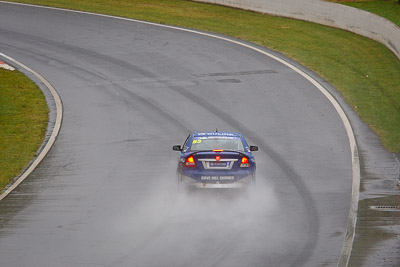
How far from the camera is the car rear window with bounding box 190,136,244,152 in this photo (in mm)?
20906

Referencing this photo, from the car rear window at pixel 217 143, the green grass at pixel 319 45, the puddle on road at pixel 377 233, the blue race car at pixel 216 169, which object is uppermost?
the green grass at pixel 319 45

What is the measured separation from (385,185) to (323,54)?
57.7ft

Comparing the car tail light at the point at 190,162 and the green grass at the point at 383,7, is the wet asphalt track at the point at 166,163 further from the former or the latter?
the green grass at the point at 383,7

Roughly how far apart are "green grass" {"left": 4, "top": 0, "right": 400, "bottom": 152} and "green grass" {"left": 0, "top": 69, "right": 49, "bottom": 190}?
35.4 feet

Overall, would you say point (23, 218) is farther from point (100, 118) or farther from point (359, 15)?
point (359, 15)

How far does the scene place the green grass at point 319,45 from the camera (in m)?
31.4

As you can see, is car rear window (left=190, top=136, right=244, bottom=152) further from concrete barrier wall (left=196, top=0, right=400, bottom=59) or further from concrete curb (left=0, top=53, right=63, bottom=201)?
concrete barrier wall (left=196, top=0, right=400, bottom=59)

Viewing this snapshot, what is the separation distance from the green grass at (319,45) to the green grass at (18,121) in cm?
1078

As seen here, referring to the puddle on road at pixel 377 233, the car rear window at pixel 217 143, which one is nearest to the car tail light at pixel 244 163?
the car rear window at pixel 217 143

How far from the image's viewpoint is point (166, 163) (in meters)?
24.5

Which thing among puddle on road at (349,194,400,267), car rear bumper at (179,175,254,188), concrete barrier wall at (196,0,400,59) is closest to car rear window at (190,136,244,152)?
car rear bumper at (179,175,254,188)

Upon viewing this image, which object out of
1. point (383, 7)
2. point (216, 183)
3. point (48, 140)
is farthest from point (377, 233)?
point (383, 7)

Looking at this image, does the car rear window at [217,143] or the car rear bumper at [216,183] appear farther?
the car rear window at [217,143]

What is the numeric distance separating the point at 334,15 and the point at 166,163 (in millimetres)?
22662
